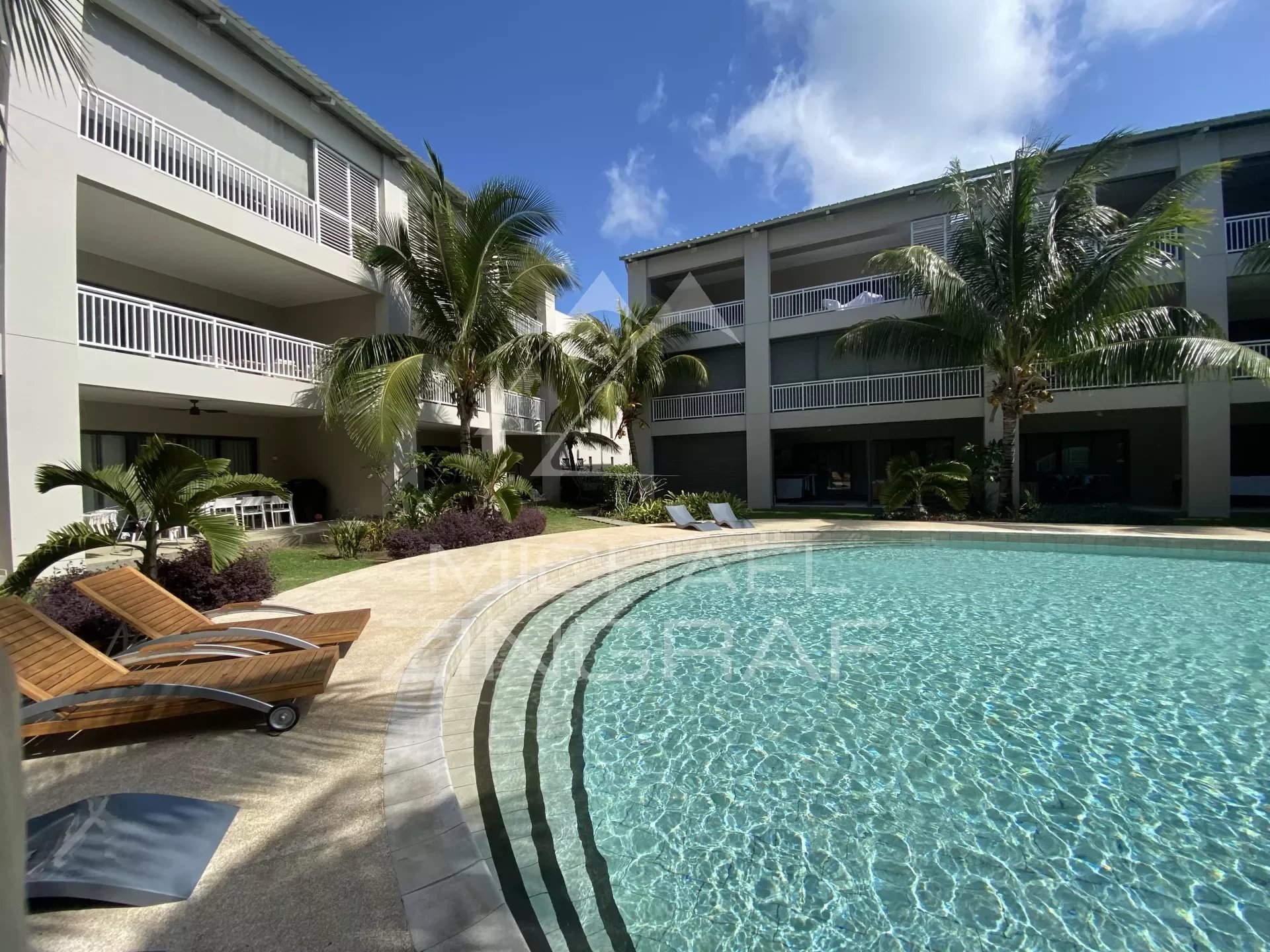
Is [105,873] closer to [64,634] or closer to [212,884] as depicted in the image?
[212,884]

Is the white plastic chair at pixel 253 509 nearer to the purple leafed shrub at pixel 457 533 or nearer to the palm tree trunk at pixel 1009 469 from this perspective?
the purple leafed shrub at pixel 457 533

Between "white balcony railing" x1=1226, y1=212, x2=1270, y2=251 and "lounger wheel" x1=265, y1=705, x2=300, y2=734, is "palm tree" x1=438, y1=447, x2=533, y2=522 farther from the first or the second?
"white balcony railing" x1=1226, y1=212, x2=1270, y2=251

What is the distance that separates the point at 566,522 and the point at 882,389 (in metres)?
10.1

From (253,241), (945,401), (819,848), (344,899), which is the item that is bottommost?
(819,848)

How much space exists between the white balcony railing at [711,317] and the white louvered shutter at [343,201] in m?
9.78

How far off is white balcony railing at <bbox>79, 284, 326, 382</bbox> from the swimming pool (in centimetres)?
806

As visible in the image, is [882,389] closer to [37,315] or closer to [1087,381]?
[1087,381]

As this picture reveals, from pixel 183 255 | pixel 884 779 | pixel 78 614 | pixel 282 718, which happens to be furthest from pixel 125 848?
pixel 183 255

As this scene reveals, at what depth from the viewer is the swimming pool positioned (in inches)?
102

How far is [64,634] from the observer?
3.69 m

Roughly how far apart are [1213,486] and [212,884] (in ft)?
64.2

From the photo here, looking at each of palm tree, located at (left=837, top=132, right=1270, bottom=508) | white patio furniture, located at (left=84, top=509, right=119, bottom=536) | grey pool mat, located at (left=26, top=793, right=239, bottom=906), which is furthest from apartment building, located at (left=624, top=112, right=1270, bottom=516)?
grey pool mat, located at (left=26, top=793, right=239, bottom=906)

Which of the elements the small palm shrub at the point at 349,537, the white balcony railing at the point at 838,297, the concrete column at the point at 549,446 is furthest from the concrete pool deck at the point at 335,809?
the white balcony railing at the point at 838,297

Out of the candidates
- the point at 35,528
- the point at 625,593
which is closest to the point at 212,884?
the point at 625,593
